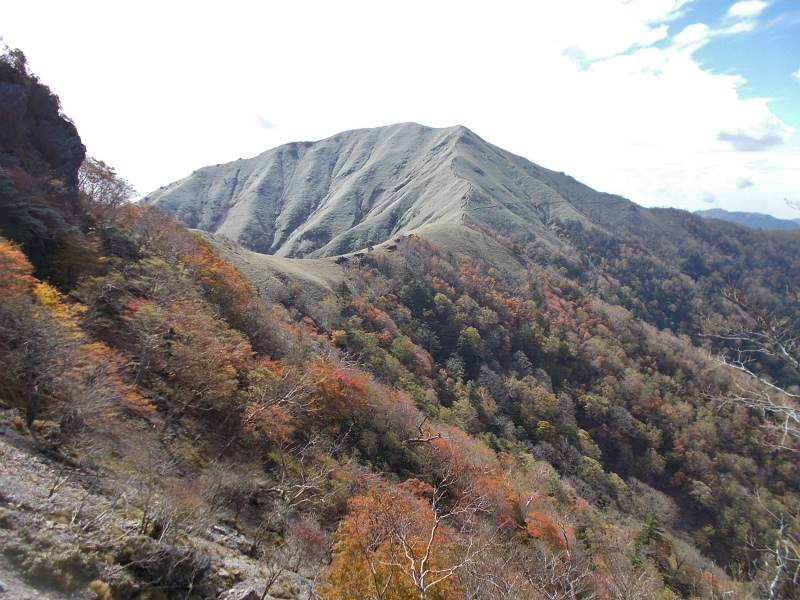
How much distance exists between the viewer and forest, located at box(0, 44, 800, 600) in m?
12.1

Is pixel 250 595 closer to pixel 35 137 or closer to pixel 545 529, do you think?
pixel 545 529

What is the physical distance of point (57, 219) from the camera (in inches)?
1179

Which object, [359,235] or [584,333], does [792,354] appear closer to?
[584,333]

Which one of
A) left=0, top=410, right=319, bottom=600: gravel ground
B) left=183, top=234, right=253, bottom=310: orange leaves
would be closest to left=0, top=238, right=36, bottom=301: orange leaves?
left=0, top=410, right=319, bottom=600: gravel ground

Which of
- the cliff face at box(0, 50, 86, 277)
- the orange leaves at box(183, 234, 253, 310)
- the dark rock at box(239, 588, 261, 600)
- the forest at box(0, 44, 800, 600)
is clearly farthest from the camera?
the orange leaves at box(183, 234, 253, 310)

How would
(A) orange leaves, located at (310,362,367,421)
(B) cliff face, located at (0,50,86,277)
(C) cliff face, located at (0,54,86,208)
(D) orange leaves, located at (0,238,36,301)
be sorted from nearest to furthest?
1. (D) orange leaves, located at (0,238,36,301)
2. (B) cliff face, located at (0,50,86,277)
3. (A) orange leaves, located at (310,362,367,421)
4. (C) cliff face, located at (0,54,86,208)

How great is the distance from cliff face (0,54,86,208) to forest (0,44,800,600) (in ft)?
0.98

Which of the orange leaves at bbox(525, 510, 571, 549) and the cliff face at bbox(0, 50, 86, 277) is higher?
the cliff face at bbox(0, 50, 86, 277)

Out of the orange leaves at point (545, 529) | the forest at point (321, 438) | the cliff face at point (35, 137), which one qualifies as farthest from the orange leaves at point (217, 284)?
the orange leaves at point (545, 529)

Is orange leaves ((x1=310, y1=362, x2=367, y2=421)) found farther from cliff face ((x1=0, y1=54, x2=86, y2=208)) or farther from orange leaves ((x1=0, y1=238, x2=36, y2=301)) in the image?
cliff face ((x1=0, y1=54, x2=86, y2=208))

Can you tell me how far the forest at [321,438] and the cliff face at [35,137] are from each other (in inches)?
11.7

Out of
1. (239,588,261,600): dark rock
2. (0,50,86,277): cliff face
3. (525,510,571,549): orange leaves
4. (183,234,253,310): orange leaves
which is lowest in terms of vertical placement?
(525,510,571,549): orange leaves

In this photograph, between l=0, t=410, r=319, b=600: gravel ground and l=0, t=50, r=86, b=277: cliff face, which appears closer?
l=0, t=410, r=319, b=600: gravel ground

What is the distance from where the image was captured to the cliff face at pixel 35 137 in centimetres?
3350
